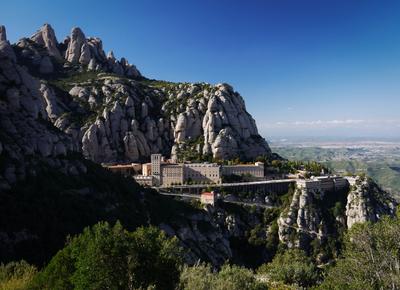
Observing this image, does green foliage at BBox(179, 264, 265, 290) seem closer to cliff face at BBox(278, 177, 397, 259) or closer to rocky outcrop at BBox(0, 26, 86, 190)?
rocky outcrop at BBox(0, 26, 86, 190)

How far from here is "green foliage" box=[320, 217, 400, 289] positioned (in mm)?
35122

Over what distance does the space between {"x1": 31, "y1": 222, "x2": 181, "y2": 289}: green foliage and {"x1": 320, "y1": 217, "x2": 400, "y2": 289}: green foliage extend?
15.2 m

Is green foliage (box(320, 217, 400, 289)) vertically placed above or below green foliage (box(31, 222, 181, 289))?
below

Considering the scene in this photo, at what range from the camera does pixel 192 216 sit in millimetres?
Result: 97750

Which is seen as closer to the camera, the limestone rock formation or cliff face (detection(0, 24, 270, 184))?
the limestone rock formation

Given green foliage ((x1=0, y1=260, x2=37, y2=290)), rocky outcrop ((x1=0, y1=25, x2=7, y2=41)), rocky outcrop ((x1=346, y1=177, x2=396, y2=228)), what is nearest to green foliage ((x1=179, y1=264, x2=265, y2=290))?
green foliage ((x1=0, y1=260, x2=37, y2=290))

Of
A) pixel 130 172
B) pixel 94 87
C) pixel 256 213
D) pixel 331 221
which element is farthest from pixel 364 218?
pixel 94 87

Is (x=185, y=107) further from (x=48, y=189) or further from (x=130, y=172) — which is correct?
(x=48, y=189)

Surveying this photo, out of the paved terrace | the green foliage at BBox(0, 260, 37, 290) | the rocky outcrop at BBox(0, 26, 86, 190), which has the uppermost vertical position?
the rocky outcrop at BBox(0, 26, 86, 190)

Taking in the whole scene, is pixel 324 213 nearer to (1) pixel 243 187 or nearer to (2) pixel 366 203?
(2) pixel 366 203

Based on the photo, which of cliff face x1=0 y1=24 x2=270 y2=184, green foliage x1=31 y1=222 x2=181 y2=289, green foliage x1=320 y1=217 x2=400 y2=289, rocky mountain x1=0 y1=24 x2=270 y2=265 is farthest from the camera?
cliff face x1=0 y1=24 x2=270 y2=184

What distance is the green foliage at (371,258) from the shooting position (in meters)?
35.1

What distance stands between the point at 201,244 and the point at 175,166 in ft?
151

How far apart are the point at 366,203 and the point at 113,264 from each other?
11133 cm
